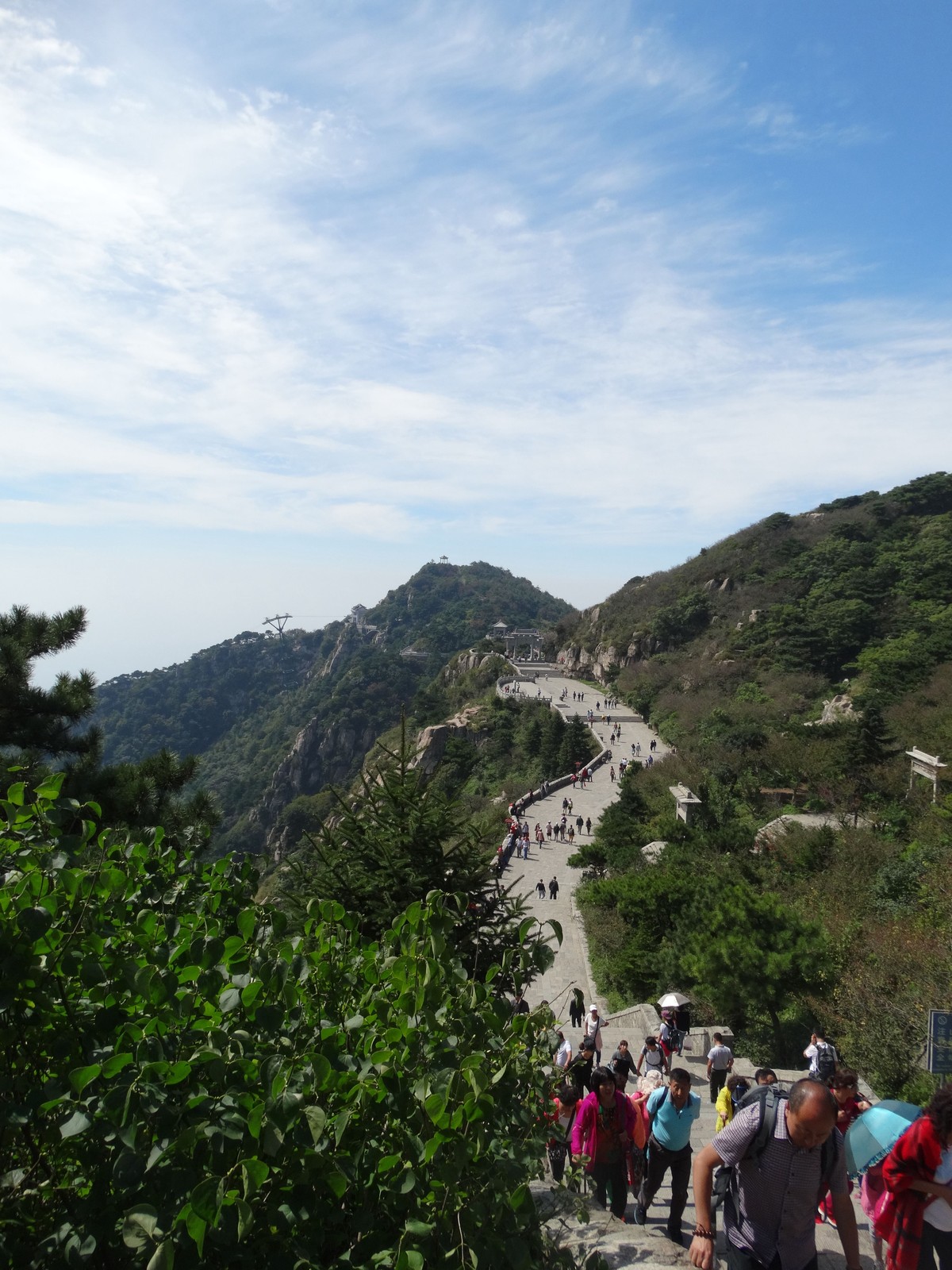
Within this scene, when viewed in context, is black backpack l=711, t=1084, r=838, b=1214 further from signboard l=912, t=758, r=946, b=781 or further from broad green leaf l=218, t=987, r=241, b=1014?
signboard l=912, t=758, r=946, b=781

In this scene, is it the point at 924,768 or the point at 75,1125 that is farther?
the point at 924,768

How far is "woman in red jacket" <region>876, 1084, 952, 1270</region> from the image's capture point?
298 centimetres

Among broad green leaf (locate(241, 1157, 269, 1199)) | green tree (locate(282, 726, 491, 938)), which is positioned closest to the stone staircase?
broad green leaf (locate(241, 1157, 269, 1199))

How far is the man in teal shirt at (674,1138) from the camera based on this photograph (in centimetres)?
422

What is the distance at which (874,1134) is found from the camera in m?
3.37

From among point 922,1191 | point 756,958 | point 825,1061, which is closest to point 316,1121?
point 922,1191

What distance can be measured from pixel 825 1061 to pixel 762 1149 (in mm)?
4753

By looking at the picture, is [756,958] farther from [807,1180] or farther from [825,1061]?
[807,1180]

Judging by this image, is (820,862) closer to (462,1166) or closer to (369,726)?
(462,1166)

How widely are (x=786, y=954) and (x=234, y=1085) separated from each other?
30.0 feet

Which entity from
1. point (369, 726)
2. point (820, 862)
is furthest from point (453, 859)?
point (369, 726)

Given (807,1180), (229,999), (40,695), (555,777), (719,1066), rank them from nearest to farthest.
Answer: (229,999), (807,1180), (719,1066), (40,695), (555,777)

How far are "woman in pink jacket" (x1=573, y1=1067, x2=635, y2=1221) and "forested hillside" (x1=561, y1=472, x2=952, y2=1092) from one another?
4.18m

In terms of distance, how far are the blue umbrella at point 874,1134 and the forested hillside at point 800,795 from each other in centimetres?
452
